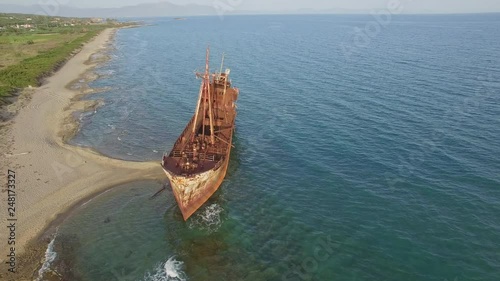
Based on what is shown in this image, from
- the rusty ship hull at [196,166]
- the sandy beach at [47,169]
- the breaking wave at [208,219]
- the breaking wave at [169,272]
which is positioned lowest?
the breaking wave at [169,272]

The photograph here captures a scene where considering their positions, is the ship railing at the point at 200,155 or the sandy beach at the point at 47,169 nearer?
the sandy beach at the point at 47,169

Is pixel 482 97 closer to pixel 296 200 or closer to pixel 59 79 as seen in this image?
pixel 296 200

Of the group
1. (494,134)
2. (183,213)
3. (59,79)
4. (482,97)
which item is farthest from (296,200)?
(59,79)

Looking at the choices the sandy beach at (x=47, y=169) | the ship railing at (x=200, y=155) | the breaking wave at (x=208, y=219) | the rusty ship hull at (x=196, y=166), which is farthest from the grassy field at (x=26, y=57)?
the breaking wave at (x=208, y=219)

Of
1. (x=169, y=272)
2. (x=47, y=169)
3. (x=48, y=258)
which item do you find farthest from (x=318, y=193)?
(x=47, y=169)

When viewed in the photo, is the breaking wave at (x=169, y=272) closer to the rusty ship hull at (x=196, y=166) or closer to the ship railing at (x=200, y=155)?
the rusty ship hull at (x=196, y=166)

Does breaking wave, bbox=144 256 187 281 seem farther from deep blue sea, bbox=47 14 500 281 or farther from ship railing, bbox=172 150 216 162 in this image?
ship railing, bbox=172 150 216 162

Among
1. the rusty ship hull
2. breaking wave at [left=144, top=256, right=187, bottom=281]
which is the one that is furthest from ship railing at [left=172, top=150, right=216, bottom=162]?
breaking wave at [left=144, top=256, right=187, bottom=281]
